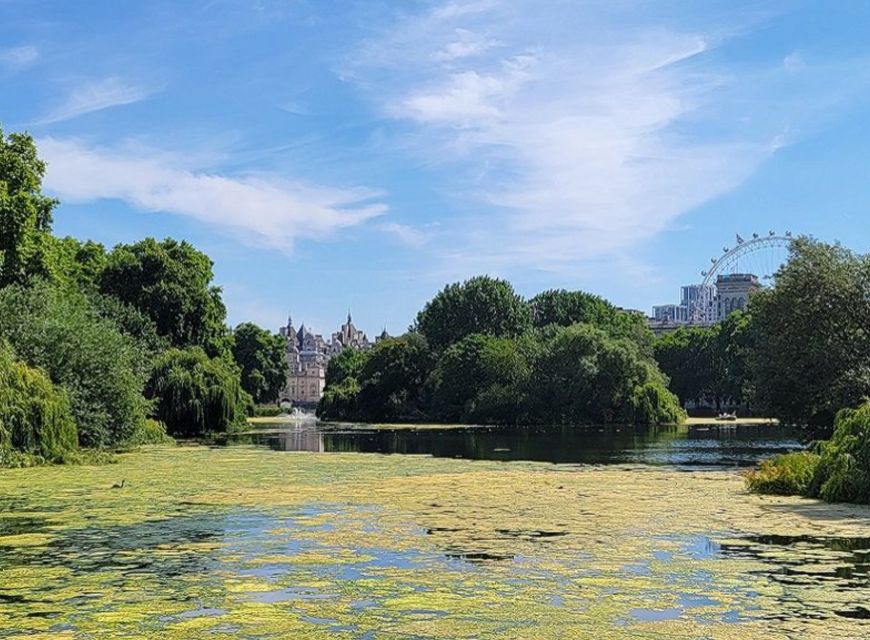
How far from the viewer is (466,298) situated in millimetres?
103500

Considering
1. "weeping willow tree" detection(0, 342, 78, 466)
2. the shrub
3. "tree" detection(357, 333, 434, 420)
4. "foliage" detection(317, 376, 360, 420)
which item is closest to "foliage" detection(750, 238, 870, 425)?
the shrub

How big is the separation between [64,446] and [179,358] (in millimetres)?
24812

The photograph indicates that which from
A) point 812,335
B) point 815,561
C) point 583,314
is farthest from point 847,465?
point 583,314

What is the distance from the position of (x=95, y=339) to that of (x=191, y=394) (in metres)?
16.8

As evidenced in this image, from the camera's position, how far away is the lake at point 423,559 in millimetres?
9695

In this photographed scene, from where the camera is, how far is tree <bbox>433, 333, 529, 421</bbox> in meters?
85.2

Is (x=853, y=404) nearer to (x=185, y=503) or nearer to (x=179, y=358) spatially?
(x=185, y=503)

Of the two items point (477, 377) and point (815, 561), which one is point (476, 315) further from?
point (815, 561)

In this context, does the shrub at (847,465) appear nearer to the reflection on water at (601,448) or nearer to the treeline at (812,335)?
the reflection on water at (601,448)

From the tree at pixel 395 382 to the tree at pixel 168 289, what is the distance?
32192 mm

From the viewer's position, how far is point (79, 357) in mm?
36125

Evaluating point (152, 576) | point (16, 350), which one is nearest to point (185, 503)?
point (152, 576)

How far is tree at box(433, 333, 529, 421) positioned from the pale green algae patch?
200 ft

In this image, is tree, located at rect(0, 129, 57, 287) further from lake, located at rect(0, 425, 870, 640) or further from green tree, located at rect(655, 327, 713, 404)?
green tree, located at rect(655, 327, 713, 404)
